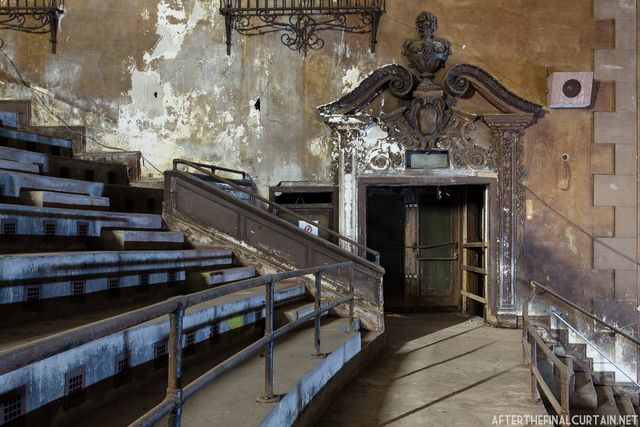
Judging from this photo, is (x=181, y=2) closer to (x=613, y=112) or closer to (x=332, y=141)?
(x=332, y=141)

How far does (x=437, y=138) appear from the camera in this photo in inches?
367

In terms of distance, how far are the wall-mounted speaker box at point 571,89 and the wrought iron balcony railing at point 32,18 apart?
8.60 metres

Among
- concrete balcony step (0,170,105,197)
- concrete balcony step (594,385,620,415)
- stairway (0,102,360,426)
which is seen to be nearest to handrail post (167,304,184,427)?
stairway (0,102,360,426)

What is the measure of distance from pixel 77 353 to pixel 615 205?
8.77 m

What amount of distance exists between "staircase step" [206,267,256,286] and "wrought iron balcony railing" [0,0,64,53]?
19.4 ft

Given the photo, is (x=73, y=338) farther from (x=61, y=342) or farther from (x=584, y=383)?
(x=584, y=383)

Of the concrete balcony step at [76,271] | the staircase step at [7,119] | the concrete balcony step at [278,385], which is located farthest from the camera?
the staircase step at [7,119]

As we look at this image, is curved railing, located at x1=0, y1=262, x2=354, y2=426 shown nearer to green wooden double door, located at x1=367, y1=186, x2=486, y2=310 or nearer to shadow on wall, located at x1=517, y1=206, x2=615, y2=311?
shadow on wall, located at x1=517, y1=206, x2=615, y2=311

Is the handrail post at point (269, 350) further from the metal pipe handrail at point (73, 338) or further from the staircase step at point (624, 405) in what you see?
the staircase step at point (624, 405)

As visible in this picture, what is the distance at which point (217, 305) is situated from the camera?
4.74 metres

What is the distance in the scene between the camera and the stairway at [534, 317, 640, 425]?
710 cm

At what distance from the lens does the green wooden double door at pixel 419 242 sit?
11.2m

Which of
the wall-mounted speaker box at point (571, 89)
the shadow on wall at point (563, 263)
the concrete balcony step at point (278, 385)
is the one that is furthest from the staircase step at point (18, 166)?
the wall-mounted speaker box at point (571, 89)

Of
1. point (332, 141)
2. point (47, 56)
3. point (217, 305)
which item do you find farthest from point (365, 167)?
point (47, 56)
